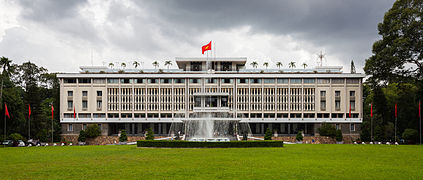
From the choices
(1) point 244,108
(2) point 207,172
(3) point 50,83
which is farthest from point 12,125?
(2) point 207,172

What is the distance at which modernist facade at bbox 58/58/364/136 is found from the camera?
89375 millimetres

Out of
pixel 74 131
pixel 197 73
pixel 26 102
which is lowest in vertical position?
pixel 74 131

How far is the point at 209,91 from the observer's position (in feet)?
298

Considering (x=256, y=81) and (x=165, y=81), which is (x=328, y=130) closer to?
(x=256, y=81)

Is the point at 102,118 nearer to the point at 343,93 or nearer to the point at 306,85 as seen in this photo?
the point at 306,85

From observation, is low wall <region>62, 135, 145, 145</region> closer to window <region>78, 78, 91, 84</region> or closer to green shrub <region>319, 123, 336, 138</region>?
window <region>78, 78, 91, 84</region>

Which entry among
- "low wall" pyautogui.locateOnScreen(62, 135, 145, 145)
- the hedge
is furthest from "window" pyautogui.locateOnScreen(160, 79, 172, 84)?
the hedge

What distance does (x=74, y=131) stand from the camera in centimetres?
8762

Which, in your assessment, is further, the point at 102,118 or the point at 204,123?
the point at 102,118

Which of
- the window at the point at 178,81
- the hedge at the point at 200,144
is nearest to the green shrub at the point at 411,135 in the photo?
the hedge at the point at 200,144

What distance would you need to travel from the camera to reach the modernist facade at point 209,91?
3519 inches

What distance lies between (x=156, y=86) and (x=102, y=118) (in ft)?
42.9

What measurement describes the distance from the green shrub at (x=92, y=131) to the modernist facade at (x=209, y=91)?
150 inches

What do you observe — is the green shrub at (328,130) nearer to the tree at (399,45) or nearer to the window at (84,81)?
the tree at (399,45)
